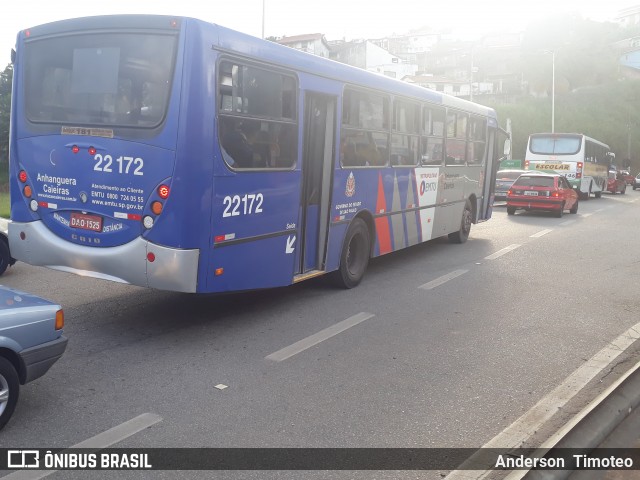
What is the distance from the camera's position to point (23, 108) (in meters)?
7.08

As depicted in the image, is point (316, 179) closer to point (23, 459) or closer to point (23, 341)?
point (23, 341)

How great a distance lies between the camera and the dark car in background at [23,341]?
443cm

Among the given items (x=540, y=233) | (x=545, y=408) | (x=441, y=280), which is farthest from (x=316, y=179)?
(x=540, y=233)

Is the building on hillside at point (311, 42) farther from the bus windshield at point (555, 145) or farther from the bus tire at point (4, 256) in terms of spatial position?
the bus tire at point (4, 256)

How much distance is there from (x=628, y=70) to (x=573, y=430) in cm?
10491

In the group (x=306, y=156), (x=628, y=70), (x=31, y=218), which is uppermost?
(x=628, y=70)

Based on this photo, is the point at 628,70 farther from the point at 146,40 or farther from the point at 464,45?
the point at 146,40

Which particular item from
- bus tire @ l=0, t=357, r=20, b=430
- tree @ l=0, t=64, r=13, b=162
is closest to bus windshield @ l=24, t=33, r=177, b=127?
bus tire @ l=0, t=357, r=20, b=430

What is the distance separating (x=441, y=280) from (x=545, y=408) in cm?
509

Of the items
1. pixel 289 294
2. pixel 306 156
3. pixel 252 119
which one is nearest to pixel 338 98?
pixel 306 156

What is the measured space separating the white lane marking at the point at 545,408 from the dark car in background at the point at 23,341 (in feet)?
9.32

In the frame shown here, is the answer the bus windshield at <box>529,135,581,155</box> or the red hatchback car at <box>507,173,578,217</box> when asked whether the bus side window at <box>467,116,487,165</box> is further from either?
the bus windshield at <box>529,135,581,155</box>

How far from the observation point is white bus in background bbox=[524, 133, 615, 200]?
30.9 m

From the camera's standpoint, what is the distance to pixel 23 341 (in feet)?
14.8
